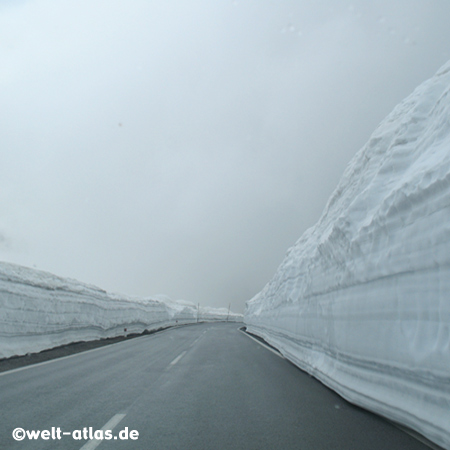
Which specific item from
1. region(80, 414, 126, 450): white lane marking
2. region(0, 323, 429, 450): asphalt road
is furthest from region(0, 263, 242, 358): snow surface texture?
region(80, 414, 126, 450): white lane marking

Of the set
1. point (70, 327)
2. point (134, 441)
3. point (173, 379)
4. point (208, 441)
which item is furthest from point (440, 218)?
point (70, 327)

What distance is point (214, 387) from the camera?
7008 mm

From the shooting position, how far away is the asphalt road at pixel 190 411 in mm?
3996

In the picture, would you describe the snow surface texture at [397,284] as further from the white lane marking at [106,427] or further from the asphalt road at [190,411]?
the white lane marking at [106,427]

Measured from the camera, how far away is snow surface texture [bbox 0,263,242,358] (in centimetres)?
1301

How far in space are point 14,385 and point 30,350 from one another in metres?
7.13

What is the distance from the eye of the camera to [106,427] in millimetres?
4473

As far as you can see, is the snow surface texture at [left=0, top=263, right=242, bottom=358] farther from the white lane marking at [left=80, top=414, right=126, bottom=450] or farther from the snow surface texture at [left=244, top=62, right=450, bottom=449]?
the snow surface texture at [left=244, top=62, right=450, bottom=449]

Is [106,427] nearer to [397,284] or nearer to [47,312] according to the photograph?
[397,284]

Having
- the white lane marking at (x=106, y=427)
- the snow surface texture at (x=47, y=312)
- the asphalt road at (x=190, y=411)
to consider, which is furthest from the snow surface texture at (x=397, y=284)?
the snow surface texture at (x=47, y=312)

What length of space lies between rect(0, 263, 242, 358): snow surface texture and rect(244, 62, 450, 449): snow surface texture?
10341 mm

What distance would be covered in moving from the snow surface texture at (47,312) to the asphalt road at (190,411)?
484 cm

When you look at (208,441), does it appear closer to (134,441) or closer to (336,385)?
(134,441)

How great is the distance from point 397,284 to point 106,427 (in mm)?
4187
